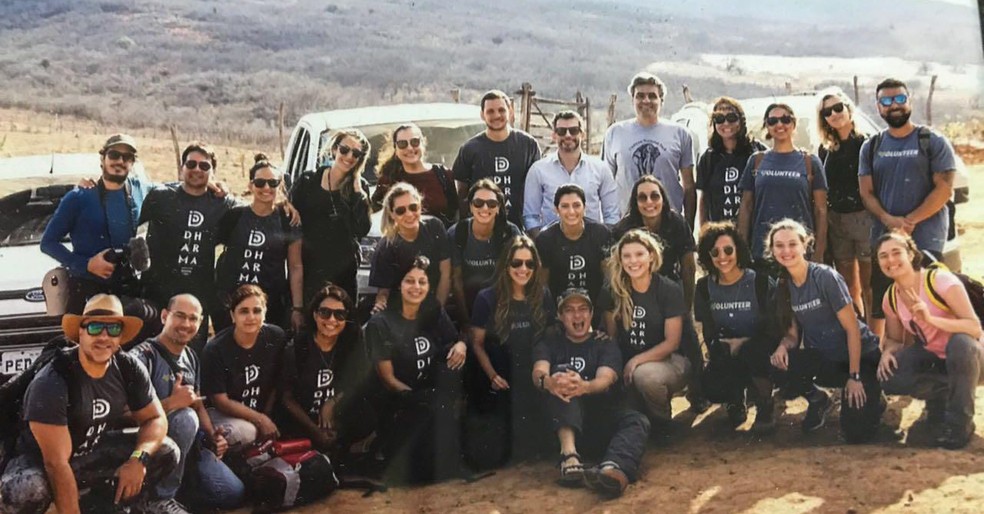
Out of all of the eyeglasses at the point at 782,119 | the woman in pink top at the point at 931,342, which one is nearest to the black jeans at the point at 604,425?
the woman in pink top at the point at 931,342

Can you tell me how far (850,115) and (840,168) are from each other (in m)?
0.29

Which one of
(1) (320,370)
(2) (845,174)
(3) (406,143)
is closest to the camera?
(1) (320,370)

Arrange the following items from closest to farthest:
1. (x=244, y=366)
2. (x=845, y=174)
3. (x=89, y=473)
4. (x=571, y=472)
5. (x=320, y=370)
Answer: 1. (x=89, y=473)
2. (x=571, y=472)
3. (x=244, y=366)
4. (x=320, y=370)
5. (x=845, y=174)

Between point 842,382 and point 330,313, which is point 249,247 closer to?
point 330,313

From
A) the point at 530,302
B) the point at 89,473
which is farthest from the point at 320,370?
the point at 89,473

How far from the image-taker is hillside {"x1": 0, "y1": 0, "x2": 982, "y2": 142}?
40.9 ft

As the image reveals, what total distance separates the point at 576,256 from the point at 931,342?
1743 millimetres

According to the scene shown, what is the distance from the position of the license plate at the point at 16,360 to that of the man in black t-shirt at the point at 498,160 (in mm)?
2322

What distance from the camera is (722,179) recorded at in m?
5.84

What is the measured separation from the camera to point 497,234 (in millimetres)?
5547

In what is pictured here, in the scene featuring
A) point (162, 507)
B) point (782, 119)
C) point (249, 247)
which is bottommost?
point (162, 507)

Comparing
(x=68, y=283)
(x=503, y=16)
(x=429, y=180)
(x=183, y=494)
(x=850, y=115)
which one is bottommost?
(x=183, y=494)

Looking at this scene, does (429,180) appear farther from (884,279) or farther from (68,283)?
(884,279)

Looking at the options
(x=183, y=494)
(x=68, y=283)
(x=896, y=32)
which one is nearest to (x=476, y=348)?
(x=183, y=494)
